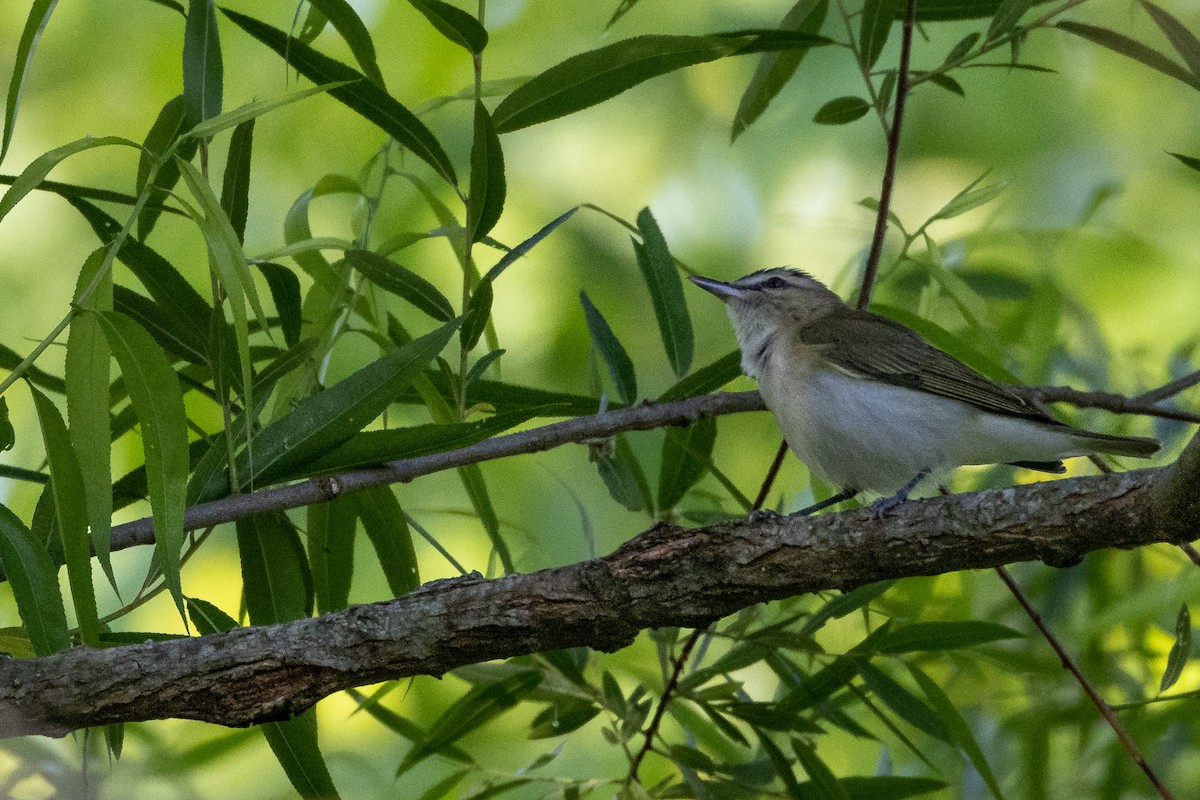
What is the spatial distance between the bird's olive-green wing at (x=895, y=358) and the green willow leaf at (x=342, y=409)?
1376 millimetres

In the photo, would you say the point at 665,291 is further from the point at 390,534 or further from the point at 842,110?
the point at 390,534

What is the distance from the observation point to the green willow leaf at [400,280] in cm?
247

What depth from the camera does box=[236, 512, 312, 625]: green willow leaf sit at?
254 centimetres

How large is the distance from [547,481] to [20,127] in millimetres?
2642

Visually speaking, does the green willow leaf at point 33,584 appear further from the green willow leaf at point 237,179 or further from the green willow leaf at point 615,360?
the green willow leaf at point 615,360

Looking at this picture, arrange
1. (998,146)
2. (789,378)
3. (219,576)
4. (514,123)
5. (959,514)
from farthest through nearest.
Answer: (998,146) → (219,576) → (789,378) → (514,123) → (959,514)

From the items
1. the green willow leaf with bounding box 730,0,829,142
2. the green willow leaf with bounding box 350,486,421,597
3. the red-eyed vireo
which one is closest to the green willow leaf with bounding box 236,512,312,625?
the green willow leaf with bounding box 350,486,421,597

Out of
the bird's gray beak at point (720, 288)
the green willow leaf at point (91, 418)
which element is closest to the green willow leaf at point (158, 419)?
the green willow leaf at point (91, 418)

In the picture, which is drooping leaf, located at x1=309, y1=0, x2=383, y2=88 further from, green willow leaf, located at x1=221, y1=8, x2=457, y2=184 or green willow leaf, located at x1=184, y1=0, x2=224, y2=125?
green willow leaf, located at x1=184, y1=0, x2=224, y2=125

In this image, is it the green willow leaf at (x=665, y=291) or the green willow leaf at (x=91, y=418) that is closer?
the green willow leaf at (x=91, y=418)

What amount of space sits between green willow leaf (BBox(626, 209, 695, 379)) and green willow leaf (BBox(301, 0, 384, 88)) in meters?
0.73

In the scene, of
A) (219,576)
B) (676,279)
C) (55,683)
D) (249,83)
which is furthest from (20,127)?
(55,683)

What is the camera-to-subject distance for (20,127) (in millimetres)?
4953

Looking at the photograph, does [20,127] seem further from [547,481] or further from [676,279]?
[676,279]
